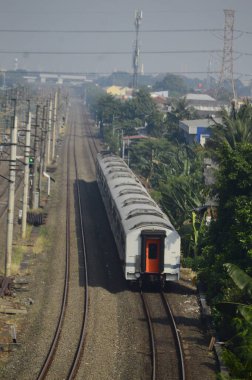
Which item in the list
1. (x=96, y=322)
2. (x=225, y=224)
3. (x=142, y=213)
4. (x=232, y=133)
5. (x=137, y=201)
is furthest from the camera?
(x=232, y=133)

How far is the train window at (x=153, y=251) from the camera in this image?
27359mm

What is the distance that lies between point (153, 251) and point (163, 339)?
17.9 feet

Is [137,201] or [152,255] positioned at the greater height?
[137,201]

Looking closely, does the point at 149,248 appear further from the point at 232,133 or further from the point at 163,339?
the point at 232,133

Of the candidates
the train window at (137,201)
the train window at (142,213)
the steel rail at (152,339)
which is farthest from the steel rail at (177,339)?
the train window at (137,201)

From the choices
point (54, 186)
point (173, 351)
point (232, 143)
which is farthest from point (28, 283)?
point (54, 186)

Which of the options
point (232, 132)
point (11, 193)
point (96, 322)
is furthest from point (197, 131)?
point (96, 322)

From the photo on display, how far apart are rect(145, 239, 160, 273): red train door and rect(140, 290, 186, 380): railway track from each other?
1.27 meters

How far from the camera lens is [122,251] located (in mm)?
29266

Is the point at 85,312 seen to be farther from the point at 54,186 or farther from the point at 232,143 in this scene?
the point at 54,186

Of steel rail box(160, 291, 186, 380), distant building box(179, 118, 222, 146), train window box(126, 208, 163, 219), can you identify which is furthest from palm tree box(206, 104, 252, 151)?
distant building box(179, 118, 222, 146)

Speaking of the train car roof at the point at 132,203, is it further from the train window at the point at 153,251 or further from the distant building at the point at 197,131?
the distant building at the point at 197,131

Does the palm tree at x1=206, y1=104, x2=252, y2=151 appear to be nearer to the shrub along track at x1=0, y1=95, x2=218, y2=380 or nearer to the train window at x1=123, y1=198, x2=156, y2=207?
the train window at x1=123, y1=198, x2=156, y2=207

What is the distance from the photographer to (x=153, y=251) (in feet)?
89.9
